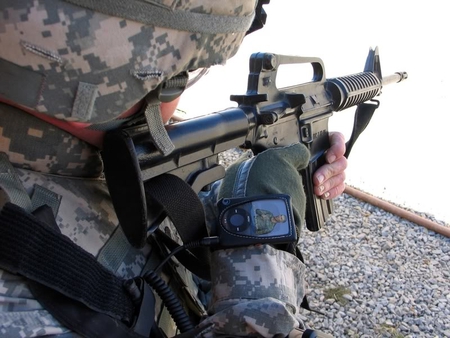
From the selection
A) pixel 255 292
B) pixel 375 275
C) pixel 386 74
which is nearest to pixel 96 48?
pixel 255 292

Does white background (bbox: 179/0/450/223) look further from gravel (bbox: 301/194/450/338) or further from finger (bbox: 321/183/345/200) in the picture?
finger (bbox: 321/183/345/200)

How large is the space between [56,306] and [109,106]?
1.39 ft

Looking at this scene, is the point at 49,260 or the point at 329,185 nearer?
the point at 49,260

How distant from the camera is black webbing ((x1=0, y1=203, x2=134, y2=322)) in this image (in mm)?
1037

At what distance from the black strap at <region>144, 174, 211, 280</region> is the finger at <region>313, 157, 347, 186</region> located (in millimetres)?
1054

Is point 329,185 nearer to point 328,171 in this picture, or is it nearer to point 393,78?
point 328,171

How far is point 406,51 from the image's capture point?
7250 mm

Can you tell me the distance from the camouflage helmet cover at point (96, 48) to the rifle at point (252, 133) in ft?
0.43

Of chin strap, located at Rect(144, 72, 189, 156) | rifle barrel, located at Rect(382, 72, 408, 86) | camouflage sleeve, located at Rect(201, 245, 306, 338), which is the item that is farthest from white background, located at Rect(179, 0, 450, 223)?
chin strap, located at Rect(144, 72, 189, 156)

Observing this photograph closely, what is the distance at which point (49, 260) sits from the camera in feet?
3.51

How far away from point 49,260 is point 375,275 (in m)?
2.87

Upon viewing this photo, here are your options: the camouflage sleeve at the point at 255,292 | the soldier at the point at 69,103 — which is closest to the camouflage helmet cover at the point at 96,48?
the soldier at the point at 69,103

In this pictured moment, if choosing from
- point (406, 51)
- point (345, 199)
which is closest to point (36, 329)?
point (345, 199)

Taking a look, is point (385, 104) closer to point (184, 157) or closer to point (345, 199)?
point (345, 199)
